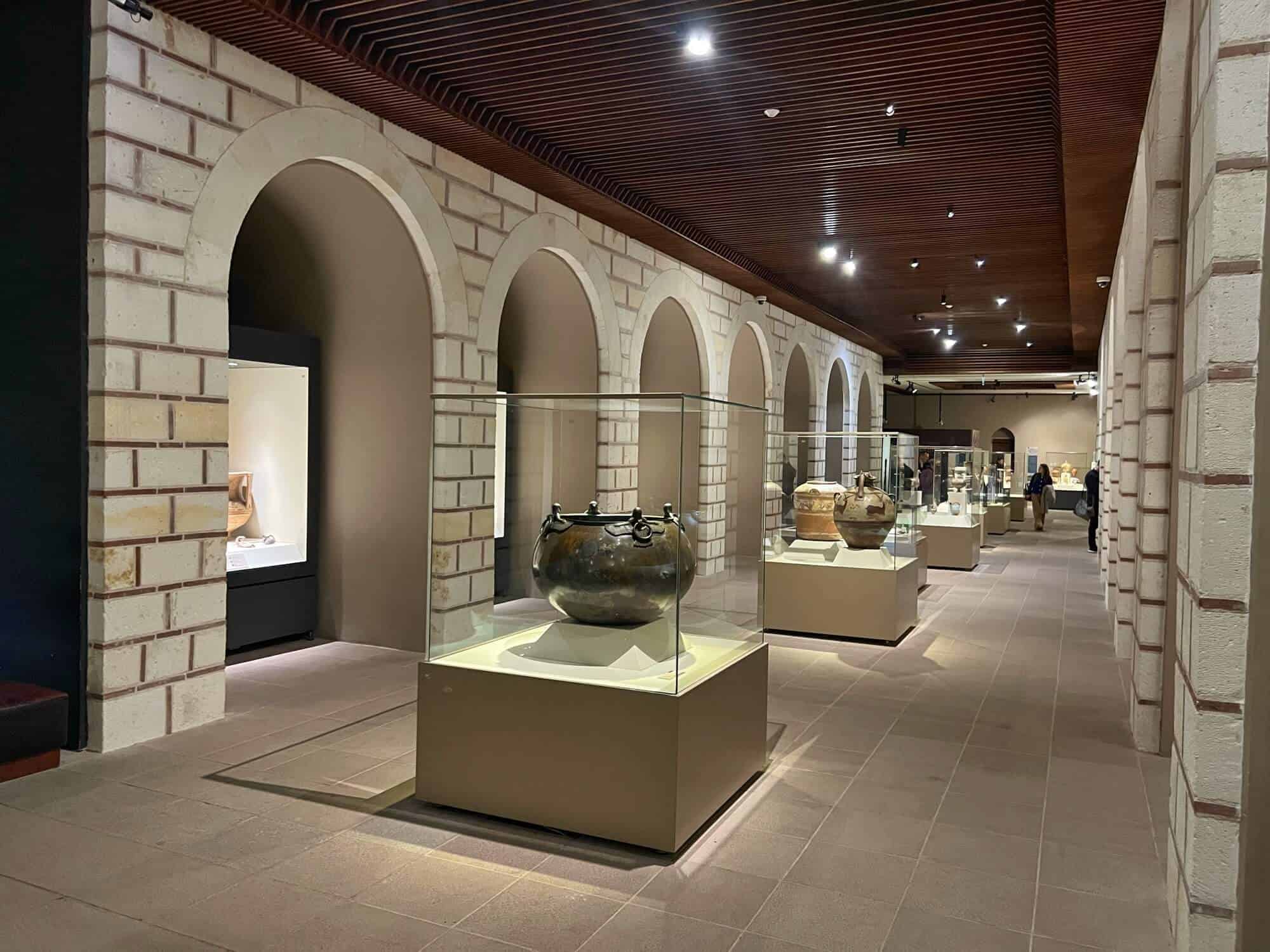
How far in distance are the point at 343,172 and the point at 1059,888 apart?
5.34 metres

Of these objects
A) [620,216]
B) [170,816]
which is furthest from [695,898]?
[620,216]

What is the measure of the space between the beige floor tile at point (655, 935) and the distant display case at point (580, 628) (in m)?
0.43

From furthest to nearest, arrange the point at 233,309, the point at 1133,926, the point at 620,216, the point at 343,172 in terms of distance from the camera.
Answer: the point at 620,216 < the point at 233,309 < the point at 343,172 < the point at 1133,926

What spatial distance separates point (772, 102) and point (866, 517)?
3.16 metres

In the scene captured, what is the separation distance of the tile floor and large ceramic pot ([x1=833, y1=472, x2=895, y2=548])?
226 centimetres

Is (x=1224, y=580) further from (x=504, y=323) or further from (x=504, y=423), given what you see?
(x=504, y=323)

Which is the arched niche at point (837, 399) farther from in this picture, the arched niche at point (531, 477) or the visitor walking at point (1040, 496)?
the arched niche at point (531, 477)

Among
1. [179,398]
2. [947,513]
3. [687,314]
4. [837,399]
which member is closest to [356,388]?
[179,398]

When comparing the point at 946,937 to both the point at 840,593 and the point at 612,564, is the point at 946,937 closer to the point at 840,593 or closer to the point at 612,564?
the point at 612,564

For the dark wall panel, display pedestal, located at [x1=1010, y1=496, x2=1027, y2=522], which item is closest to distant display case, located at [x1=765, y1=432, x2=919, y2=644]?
the dark wall panel

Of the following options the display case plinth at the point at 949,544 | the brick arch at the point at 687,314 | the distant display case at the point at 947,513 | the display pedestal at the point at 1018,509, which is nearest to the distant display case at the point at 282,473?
the brick arch at the point at 687,314

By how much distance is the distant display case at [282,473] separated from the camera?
258 inches

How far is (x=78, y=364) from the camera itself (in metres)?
4.34

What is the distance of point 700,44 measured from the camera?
16.5 feet
